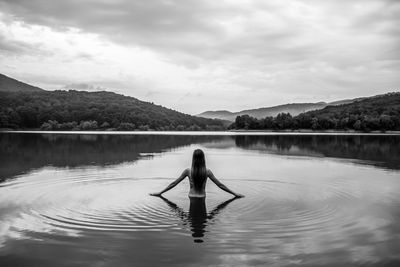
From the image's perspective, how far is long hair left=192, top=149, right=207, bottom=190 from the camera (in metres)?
12.2

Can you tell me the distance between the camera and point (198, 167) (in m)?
12.3

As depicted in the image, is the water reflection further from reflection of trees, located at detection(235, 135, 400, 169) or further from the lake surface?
reflection of trees, located at detection(235, 135, 400, 169)

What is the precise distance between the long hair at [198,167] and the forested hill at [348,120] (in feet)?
419

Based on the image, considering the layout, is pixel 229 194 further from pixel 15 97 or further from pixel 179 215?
pixel 15 97

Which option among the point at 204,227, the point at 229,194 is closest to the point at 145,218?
the point at 204,227

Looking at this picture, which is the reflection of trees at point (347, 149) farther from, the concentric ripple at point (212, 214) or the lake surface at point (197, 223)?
the lake surface at point (197, 223)

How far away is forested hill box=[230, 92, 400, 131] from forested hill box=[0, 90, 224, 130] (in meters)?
35.3

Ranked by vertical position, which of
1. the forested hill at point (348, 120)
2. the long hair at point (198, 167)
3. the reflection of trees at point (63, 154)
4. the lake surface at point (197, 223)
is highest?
the forested hill at point (348, 120)

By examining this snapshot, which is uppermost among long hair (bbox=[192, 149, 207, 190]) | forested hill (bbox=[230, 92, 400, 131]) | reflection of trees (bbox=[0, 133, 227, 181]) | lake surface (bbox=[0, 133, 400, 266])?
forested hill (bbox=[230, 92, 400, 131])

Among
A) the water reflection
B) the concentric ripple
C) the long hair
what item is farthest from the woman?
the concentric ripple

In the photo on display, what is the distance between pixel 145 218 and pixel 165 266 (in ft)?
11.9

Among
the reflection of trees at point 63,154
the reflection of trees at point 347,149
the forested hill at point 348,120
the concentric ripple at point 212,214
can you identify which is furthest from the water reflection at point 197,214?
the forested hill at point 348,120

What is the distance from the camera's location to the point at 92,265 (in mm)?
7008

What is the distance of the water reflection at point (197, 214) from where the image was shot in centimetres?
934
